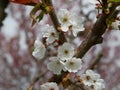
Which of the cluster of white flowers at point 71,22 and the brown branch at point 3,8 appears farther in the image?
the brown branch at point 3,8

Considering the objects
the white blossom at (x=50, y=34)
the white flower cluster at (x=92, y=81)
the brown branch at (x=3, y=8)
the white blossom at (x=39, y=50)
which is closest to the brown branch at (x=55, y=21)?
the white blossom at (x=50, y=34)

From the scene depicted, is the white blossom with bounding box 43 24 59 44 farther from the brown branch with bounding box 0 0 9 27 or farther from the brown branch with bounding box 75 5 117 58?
the brown branch with bounding box 0 0 9 27

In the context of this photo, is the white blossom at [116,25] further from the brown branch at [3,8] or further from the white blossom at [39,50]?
the brown branch at [3,8]

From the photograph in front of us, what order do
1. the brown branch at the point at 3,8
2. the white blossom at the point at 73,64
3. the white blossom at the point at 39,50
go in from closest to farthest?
the white blossom at the point at 73,64 → the white blossom at the point at 39,50 → the brown branch at the point at 3,8

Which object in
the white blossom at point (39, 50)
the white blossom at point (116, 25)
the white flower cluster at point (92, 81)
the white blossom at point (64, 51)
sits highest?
the white blossom at point (39, 50)

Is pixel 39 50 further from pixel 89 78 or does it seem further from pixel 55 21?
pixel 89 78

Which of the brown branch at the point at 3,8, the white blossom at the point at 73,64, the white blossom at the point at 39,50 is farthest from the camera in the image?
the brown branch at the point at 3,8

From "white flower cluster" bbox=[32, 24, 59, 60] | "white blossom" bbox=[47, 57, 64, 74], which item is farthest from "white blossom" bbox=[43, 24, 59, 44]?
"white blossom" bbox=[47, 57, 64, 74]

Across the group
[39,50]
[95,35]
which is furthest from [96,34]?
[39,50]
